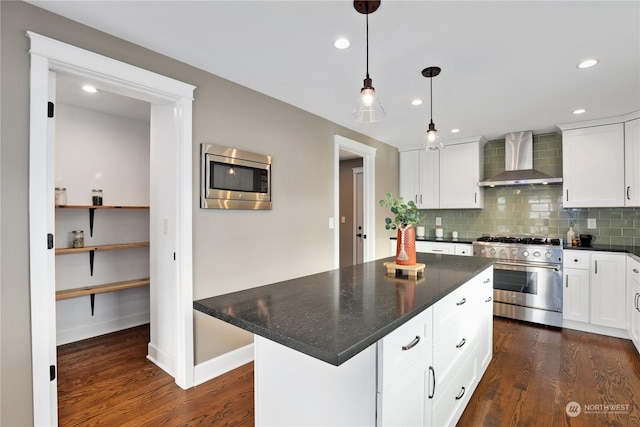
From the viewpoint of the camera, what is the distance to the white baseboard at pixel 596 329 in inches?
126

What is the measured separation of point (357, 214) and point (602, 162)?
3356mm

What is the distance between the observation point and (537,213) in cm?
409

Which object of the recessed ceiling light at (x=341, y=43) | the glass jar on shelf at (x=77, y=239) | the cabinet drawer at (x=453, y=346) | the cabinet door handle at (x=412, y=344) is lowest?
the cabinet drawer at (x=453, y=346)

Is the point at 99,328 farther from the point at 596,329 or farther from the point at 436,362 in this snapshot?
the point at 596,329

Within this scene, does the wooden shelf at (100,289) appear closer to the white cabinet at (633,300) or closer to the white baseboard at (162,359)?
the white baseboard at (162,359)

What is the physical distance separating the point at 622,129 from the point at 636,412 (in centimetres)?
279

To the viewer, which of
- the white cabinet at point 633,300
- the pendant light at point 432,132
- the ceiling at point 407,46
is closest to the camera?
the ceiling at point 407,46

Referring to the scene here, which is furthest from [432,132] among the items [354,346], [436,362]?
[354,346]

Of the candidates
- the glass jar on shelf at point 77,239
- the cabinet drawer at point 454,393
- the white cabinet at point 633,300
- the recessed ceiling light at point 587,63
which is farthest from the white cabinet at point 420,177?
the glass jar on shelf at point 77,239

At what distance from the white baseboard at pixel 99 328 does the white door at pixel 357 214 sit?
336cm

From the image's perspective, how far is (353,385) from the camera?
107 cm

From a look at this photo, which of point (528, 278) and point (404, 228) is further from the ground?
point (404, 228)
